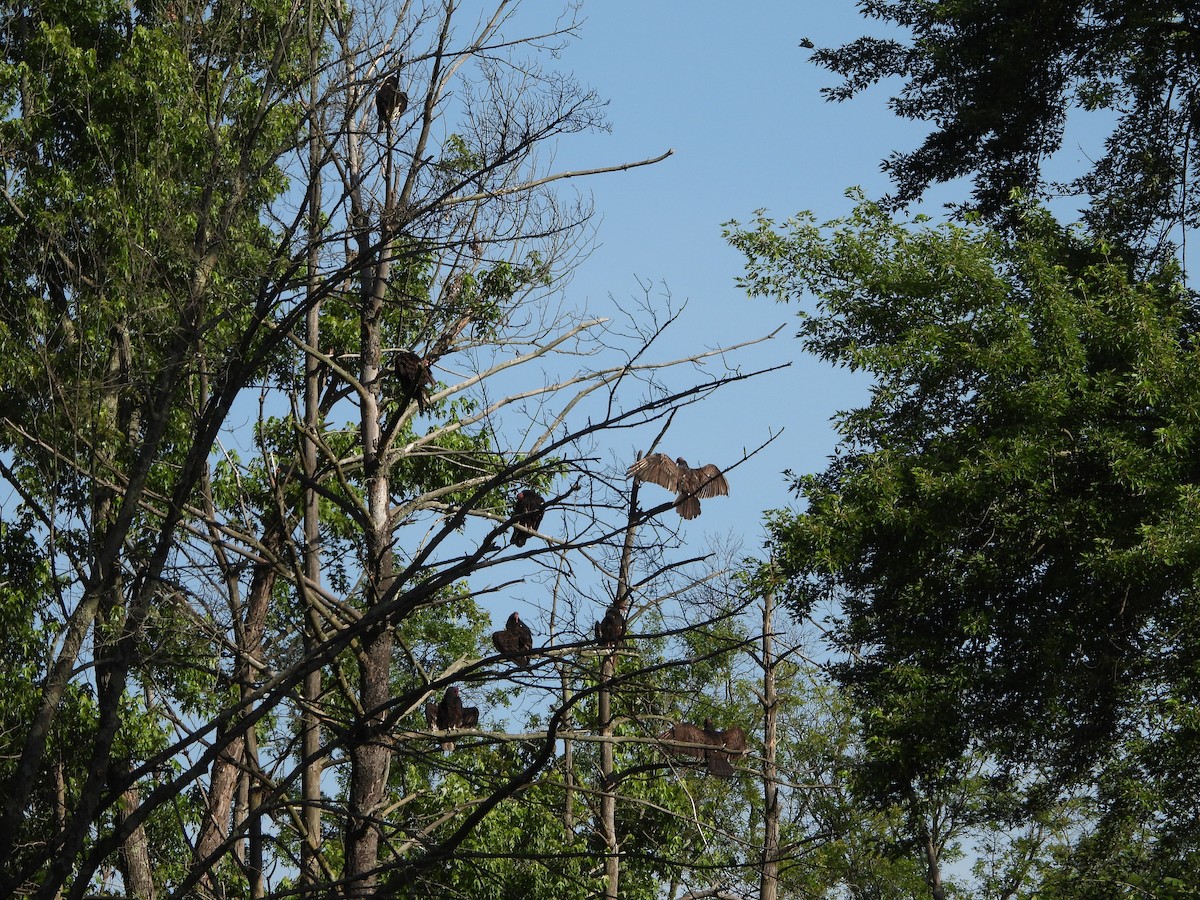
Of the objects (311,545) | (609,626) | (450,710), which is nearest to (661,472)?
(609,626)

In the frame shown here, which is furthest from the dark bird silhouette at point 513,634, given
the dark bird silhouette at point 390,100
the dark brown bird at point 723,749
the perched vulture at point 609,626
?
the dark bird silhouette at point 390,100

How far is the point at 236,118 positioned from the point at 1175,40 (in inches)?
376

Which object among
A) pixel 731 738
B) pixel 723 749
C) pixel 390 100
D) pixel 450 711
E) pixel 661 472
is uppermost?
pixel 390 100

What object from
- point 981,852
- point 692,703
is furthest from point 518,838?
point 981,852

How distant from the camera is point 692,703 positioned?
32.5 feet

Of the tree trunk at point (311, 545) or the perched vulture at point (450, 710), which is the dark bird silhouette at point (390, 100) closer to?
the tree trunk at point (311, 545)

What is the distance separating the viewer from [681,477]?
15.8 feet

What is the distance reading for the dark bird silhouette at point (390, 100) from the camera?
282 inches

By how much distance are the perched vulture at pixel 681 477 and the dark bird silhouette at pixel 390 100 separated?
9.77 feet

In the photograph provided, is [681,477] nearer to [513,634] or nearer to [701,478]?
[701,478]

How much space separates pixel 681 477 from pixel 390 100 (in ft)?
11.8

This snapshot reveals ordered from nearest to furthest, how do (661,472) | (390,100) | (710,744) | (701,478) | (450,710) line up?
1. (701,478)
2. (661,472)
3. (710,744)
4. (390,100)
5. (450,710)

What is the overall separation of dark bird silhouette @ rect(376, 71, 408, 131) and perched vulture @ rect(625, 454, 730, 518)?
298 cm

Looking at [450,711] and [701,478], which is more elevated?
[450,711]
